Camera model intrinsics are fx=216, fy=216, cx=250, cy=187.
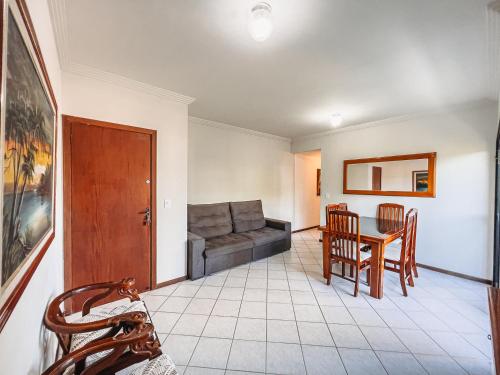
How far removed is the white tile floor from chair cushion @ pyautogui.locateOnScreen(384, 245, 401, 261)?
35cm

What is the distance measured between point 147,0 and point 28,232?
1.52 meters

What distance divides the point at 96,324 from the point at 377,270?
273 cm

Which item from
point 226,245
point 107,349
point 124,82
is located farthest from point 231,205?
point 107,349

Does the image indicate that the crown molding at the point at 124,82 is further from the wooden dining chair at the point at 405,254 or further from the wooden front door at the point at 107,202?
the wooden dining chair at the point at 405,254

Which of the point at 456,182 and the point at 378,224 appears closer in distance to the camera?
the point at 456,182

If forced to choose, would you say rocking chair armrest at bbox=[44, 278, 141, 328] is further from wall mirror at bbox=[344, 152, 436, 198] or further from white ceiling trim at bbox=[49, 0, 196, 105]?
wall mirror at bbox=[344, 152, 436, 198]

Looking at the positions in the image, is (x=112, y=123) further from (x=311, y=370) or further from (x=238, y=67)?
(x=311, y=370)

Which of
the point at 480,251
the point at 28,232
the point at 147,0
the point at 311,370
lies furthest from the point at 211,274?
the point at 480,251

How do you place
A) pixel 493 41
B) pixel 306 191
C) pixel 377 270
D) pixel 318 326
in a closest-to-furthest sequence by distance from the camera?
pixel 493 41 → pixel 318 326 → pixel 377 270 → pixel 306 191

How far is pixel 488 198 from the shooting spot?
2.92 metres

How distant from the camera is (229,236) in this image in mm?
3775

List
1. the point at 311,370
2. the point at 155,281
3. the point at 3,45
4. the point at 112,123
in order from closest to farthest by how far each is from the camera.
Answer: the point at 3,45, the point at 311,370, the point at 112,123, the point at 155,281

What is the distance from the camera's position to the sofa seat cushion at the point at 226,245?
10.4 ft

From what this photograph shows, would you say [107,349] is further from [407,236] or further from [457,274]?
[457,274]
